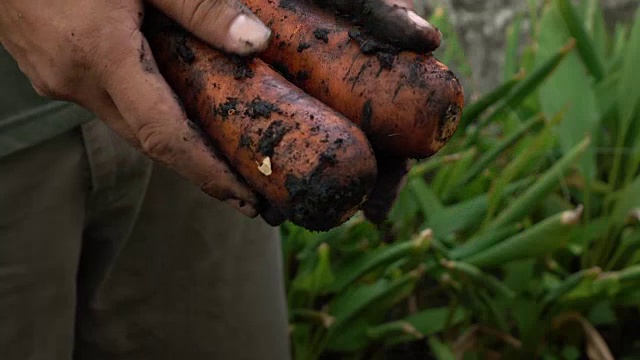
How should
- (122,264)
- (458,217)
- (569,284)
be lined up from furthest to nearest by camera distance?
(458,217) → (569,284) → (122,264)

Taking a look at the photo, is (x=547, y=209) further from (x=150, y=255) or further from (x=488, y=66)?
(x=150, y=255)

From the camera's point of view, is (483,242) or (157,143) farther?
(483,242)

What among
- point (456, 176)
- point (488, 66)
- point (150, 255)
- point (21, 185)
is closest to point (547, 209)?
point (456, 176)

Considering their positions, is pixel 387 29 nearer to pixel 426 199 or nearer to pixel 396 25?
pixel 396 25

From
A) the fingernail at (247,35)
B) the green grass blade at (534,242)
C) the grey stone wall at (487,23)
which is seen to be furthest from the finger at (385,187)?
the grey stone wall at (487,23)

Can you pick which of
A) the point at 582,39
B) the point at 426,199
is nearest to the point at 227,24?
the point at 426,199

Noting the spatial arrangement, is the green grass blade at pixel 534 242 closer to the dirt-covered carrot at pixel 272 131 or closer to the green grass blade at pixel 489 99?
the green grass blade at pixel 489 99

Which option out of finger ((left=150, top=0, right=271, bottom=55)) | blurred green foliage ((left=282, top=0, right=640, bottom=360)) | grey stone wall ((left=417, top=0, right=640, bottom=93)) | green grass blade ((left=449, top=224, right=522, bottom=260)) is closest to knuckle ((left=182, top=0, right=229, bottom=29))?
finger ((left=150, top=0, right=271, bottom=55))
